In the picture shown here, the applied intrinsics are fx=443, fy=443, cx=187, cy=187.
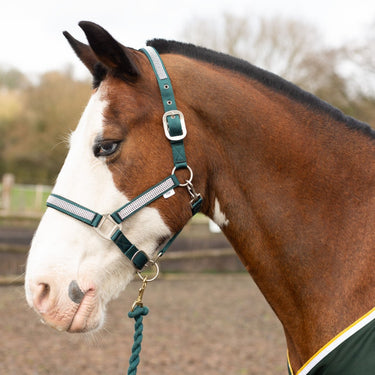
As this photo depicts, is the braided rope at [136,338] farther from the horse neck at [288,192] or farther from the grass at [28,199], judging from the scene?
the grass at [28,199]

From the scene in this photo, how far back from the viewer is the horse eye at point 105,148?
2.17 meters

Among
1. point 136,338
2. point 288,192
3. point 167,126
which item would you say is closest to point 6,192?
point 136,338

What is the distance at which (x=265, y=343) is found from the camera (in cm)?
865

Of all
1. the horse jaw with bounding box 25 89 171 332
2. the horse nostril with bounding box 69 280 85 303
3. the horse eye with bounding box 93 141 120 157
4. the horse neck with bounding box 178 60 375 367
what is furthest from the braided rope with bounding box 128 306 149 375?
the horse eye with bounding box 93 141 120 157

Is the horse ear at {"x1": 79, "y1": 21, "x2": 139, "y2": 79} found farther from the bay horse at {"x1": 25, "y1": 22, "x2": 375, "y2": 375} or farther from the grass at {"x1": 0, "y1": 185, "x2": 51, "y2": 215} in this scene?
the grass at {"x1": 0, "y1": 185, "x2": 51, "y2": 215}

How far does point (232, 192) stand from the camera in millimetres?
2354

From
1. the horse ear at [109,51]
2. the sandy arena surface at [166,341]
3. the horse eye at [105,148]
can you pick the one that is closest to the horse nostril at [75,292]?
the horse eye at [105,148]

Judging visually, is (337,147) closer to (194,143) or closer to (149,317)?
(194,143)

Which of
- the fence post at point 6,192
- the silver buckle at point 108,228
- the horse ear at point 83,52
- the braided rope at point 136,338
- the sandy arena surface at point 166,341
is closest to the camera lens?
the silver buckle at point 108,228

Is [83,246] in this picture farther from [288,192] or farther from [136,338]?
[288,192]

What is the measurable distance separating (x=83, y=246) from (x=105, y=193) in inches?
10.9

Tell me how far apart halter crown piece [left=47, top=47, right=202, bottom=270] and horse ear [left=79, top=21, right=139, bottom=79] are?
153mm

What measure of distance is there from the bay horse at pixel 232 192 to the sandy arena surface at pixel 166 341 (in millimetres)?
3783

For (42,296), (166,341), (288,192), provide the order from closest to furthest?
(42,296), (288,192), (166,341)
